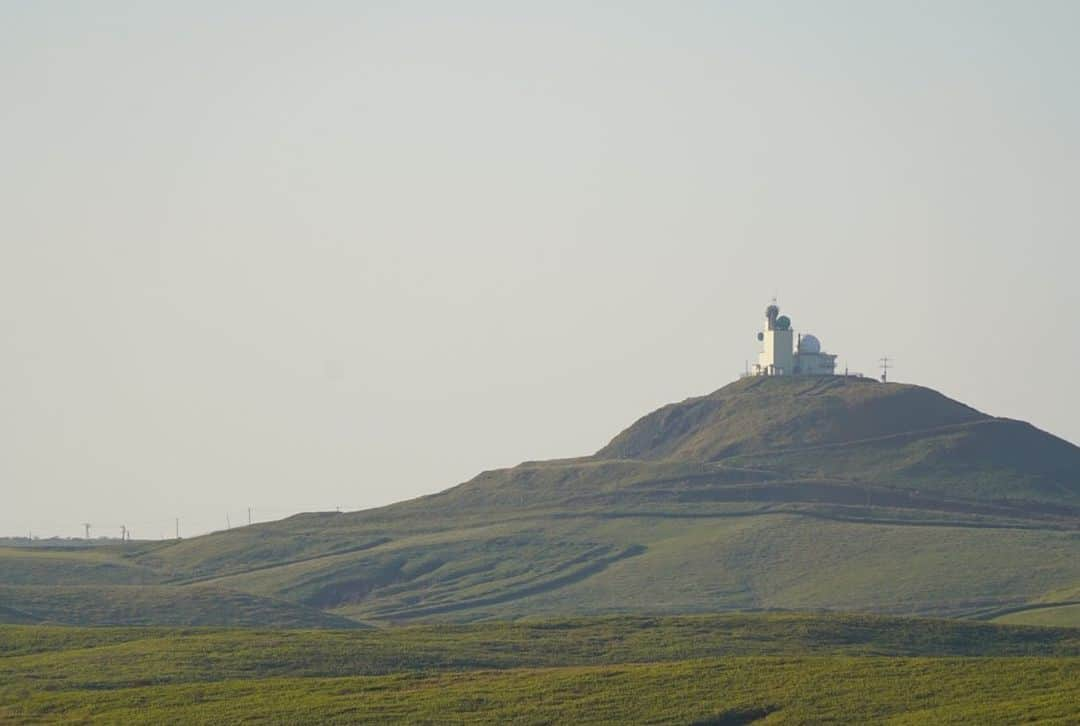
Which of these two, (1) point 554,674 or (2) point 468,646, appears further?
(2) point 468,646

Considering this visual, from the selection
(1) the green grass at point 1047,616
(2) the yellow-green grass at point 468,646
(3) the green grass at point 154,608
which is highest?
(3) the green grass at point 154,608

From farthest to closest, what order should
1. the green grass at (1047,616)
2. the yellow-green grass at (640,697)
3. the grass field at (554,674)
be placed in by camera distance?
the green grass at (1047,616) < the grass field at (554,674) < the yellow-green grass at (640,697)

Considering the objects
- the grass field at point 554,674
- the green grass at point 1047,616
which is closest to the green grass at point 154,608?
the grass field at point 554,674

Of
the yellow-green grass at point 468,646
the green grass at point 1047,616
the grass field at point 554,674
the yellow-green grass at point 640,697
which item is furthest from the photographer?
the green grass at point 1047,616

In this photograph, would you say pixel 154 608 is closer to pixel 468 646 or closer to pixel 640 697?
pixel 468 646

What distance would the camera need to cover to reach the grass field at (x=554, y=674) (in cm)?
7888

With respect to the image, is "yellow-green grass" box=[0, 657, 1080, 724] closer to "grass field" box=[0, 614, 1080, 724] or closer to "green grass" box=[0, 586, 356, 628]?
"grass field" box=[0, 614, 1080, 724]

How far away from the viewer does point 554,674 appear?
8975cm

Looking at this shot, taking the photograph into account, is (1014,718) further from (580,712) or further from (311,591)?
(311,591)

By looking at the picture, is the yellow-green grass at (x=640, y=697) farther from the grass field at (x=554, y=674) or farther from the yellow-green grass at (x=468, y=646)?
the yellow-green grass at (x=468, y=646)

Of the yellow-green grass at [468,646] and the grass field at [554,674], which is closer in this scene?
the grass field at [554,674]

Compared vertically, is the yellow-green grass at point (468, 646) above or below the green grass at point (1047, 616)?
above

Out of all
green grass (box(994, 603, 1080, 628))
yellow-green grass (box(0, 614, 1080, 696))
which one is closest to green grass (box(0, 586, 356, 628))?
yellow-green grass (box(0, 614, 1080, 696))

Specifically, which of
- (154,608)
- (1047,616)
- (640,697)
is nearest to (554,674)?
(640,697)
